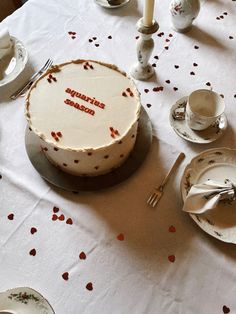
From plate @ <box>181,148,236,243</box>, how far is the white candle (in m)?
0.40

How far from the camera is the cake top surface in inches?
33.3

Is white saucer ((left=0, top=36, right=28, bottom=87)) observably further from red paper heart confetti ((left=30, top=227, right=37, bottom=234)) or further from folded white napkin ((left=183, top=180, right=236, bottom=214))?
folded white napkin ((left=183, top=180, right=236, bottom=214))

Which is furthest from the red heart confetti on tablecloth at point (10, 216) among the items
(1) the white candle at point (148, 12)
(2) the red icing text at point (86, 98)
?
(1) the white candle at point (148, 12)

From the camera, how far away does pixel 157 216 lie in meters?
0.88

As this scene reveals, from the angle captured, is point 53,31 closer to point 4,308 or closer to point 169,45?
point 169,45

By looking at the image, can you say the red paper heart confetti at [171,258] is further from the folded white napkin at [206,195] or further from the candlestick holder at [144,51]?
the candlestick holder at [144,51]

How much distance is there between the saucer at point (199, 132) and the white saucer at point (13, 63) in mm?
494

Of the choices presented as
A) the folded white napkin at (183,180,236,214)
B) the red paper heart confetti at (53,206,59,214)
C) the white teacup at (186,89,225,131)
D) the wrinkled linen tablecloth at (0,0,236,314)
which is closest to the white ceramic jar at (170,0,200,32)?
the wrinkled linen tablecloth at (0,0,236,314)

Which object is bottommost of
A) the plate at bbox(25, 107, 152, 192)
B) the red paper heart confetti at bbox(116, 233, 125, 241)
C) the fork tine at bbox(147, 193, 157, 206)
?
the red paper heart confetti at bbox(116, 233, 125, 241)

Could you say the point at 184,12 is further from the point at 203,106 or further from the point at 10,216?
the point at 10,216

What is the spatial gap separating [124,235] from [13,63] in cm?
66

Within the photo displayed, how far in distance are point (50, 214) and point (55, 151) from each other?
160 millimetres

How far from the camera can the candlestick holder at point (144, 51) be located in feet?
3.28

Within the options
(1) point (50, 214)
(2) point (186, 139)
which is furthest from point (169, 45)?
(1) point (50, 214)
